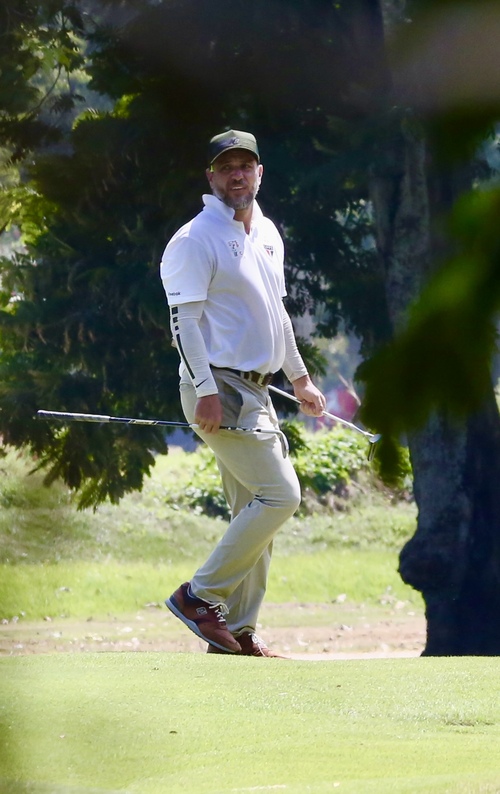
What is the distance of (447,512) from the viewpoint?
12031 mm

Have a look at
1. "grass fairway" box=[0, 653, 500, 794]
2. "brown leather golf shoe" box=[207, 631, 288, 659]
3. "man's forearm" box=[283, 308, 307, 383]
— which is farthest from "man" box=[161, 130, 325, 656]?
"grass fairway" box=[0, 653, 500, 794]

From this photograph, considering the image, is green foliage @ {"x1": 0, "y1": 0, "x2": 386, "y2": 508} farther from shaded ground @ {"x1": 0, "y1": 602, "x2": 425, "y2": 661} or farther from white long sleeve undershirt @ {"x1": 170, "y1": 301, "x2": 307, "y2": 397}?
white long sleeve undershirt @ {"x1": 170, "y1": 301, "x2": 307, "y2": 397}

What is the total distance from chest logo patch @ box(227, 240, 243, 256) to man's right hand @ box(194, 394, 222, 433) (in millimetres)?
623

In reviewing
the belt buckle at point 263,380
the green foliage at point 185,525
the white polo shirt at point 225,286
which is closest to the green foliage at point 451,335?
the white polo shirt at point 225,286

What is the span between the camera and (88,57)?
38.7ft

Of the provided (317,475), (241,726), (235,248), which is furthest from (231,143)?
(317,475)

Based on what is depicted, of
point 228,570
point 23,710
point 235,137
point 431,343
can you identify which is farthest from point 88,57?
point 431,343

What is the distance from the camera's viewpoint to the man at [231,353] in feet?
18.6

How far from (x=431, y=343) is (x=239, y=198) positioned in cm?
436

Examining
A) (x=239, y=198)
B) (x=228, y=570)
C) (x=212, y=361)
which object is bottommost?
(x=228, y=570)

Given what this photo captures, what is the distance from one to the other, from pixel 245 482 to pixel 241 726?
161 cm

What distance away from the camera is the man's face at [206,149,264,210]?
5836 millimetres

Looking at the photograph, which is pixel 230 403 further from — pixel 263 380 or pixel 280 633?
pixel 280 633

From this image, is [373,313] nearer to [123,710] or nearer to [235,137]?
[235,137]
